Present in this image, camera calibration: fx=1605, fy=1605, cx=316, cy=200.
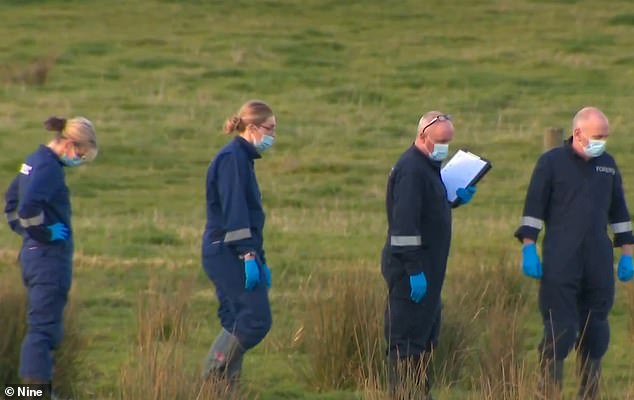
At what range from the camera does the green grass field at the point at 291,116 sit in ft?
38.9

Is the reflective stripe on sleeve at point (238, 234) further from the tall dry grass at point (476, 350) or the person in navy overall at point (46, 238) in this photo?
the tall dry grass at point (476, 350)

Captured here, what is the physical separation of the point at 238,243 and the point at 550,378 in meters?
1.74

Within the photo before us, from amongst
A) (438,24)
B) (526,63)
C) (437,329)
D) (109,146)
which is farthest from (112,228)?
(438,24)

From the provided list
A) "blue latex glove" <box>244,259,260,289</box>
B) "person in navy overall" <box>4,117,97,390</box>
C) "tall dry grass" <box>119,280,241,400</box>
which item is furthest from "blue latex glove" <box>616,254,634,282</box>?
"person in navy overall" <box>4,117,97,390</box>

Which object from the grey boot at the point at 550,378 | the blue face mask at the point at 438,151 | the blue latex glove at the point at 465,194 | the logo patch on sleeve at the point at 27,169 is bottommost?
the grey boot at the point at 550,378

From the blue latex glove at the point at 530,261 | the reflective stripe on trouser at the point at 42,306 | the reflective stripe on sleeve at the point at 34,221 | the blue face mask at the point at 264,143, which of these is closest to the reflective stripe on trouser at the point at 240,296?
the blue face mask at the point at 264,143

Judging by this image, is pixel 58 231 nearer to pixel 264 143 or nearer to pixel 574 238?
pixel 264 143

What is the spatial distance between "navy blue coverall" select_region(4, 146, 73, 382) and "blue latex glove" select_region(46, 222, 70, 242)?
2 cm

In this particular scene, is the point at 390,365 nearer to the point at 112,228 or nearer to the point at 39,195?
the point at 39,195

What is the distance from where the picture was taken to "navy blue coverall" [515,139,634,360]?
873 centimetres

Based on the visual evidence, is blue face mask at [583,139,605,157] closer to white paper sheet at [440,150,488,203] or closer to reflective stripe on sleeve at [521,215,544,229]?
reflective stripe on sleeve at [521,215,544,229]

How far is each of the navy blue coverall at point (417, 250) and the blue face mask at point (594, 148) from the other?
2.72ft

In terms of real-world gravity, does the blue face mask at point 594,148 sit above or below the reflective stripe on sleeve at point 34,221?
above

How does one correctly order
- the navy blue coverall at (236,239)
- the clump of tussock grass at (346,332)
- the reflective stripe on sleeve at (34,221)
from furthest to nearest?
the clump of tussock grass at (346,332) → the navy blue coverall at (236,239) → the reflective stripe on sleeve at (34,221)
